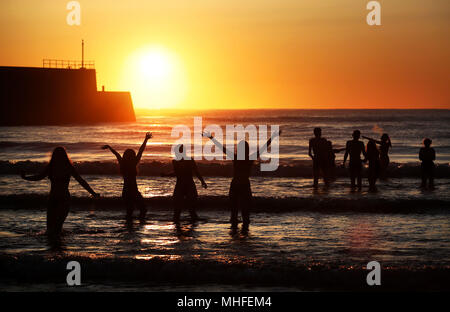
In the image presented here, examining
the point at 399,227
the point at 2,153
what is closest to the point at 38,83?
the point at 2,153

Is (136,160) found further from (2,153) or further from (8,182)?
(2,153)

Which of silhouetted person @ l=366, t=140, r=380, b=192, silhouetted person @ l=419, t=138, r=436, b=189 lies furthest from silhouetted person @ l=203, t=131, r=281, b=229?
silhouetted person @ l=419, t=138, r=436, b=189

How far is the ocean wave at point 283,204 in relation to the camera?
13.5 metres

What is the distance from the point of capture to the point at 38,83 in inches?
2687

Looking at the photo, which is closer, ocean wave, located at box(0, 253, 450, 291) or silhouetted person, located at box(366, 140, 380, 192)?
ocean wave, located at box(0, 253, 450, 291)

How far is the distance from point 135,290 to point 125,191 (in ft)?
15.4

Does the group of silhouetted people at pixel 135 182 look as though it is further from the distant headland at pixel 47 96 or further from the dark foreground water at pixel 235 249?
the distant headland at pixel 47 96

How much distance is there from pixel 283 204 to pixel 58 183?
254 inches

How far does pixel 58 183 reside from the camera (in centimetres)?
934

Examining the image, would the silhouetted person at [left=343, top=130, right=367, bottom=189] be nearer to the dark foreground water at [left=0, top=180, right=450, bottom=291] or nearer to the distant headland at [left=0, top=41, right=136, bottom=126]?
the dark foreground water at [left=0, top=180, right=450, bottom=291]

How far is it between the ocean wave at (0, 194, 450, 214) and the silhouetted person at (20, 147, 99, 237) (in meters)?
4.31

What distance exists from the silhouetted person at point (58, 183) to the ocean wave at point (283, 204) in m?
4.31

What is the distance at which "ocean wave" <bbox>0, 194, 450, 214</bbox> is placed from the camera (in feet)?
44.4

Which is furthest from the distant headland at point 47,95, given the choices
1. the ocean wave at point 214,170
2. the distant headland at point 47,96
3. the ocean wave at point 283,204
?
the ocean wave at point 283,204
